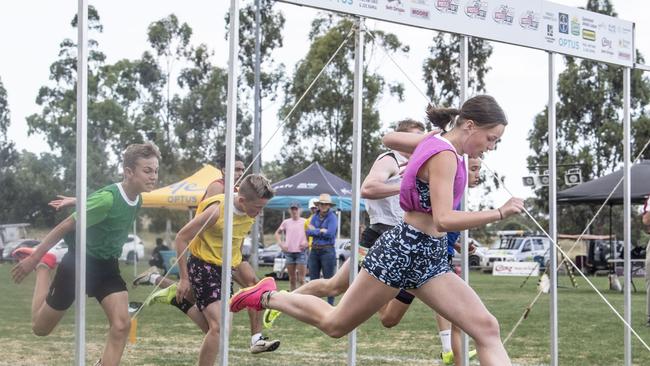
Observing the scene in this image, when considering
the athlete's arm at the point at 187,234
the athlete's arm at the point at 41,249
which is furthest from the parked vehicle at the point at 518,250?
the athlete's arm at the point at 41,249

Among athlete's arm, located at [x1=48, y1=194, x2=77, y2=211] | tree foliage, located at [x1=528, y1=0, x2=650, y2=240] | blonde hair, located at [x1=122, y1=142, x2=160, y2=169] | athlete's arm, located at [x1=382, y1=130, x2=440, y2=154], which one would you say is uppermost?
tree foliage, located at [x1=528, y1=0, x2=650, y2=240]

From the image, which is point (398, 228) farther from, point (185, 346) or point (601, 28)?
point (185, 346)

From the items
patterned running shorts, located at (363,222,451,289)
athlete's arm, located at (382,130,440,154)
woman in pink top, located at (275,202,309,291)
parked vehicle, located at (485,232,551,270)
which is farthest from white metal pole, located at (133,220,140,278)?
parked vehicle, located at (485,232,551,270)

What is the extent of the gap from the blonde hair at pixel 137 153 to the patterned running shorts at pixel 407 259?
181 cm

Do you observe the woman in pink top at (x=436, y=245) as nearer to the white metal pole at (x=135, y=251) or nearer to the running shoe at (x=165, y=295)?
the white metal pole at (x=135, y=251)

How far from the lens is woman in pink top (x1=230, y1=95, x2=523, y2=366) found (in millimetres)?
4691

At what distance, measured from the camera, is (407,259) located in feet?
16.1

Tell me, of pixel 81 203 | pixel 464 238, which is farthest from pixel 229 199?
pixel 464 238

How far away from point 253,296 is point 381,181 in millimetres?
1368

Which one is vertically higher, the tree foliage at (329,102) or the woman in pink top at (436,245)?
the tree foliage at (329,102)

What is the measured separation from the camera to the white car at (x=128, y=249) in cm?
572

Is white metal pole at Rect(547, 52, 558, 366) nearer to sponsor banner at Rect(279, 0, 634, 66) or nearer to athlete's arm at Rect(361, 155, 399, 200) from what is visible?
sponsor banner at Rect(279, 0, 634, 66)

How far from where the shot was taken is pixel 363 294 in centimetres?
506

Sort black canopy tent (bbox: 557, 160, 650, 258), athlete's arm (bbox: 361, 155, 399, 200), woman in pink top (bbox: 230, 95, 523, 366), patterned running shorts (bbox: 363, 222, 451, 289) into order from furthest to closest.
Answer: black canopy tent (bbox: 557, 160, 650, 258), athlete's arm (bbox: 361, 155, 399, 200), patterned running shorts (bbox: 363, 222, 451, 289), woman in pink top (bbox: 230, 95, 523, 366)
